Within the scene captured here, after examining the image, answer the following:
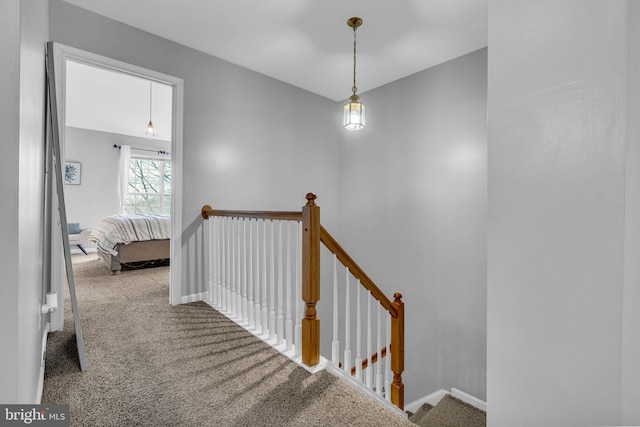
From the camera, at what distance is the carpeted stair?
8.61 ft

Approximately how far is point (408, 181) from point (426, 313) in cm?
148

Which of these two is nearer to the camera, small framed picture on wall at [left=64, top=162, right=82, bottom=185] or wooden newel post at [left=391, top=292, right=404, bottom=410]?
wooden newel post at [left=391, top=292, right=404, bottom=410]

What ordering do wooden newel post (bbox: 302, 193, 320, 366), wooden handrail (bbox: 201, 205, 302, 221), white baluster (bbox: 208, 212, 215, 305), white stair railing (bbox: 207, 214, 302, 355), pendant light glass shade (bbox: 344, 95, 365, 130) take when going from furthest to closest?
white baluster (bbox: 208, 212, 215, 305)
pendant light glass shade (bbox: 344, 95, 365, 130)
white stair railing (bbox: 207, 214, 302, 355)
wooden handrail (bbox: 201, 205, 302, 221)
wooden newel post (bbox: 302, 193, 320, 366)

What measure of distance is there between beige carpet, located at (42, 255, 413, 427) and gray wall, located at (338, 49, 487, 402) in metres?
1.91

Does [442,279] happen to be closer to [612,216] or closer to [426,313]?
[426,313]

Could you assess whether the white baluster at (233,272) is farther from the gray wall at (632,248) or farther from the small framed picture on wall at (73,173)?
the small framed picture on wall at (73,173)

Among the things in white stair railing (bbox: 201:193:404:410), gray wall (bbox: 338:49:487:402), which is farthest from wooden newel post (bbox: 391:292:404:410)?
gray wall (bbox: 338:49:487:402)

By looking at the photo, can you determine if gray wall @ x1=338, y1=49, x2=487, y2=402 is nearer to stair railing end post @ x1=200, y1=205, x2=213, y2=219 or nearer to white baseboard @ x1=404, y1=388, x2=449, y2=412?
white baseboard @ x1=404, y1=388, x2=449, y2=412

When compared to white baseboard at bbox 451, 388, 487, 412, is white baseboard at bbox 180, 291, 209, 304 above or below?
above

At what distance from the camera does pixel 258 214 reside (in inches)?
89.8

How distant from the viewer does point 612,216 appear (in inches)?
19.6

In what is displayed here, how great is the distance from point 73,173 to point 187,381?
20.6ft

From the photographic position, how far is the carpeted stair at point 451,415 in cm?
262

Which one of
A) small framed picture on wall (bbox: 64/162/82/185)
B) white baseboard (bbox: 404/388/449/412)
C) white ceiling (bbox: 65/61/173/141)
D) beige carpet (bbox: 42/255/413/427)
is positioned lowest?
white baseboard (bbox: 404/388/449/412)
